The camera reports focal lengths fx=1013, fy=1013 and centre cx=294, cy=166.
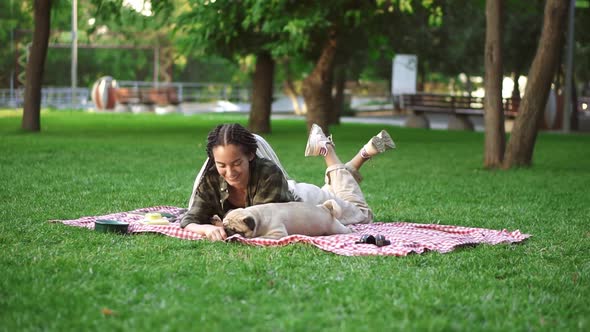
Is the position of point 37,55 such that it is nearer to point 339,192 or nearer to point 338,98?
point 338,98

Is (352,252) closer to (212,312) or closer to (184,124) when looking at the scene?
(212,312)

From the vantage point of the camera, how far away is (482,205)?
11.2 meters

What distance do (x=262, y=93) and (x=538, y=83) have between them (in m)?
11.2

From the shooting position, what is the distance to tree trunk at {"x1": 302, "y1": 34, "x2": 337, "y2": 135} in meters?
22.4

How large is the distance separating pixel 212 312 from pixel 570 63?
82.7 feet

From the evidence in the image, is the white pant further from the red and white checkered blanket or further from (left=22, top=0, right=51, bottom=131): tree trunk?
(left=22, top=0, right=51, bottom=131): tree trunk

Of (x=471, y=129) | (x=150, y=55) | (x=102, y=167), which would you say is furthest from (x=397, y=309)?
(x=150, y=55)

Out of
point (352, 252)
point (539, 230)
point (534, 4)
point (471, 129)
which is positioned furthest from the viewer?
point (471, 129)

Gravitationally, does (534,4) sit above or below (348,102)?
above

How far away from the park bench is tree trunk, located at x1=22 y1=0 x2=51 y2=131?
496 inches

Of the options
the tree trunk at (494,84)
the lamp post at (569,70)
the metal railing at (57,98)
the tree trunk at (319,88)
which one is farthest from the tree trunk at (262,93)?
the metal railing at (57,98)

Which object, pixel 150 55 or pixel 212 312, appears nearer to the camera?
pixel 212 312

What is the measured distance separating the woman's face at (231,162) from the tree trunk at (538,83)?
912cm

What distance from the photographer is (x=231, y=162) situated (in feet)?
25.0
